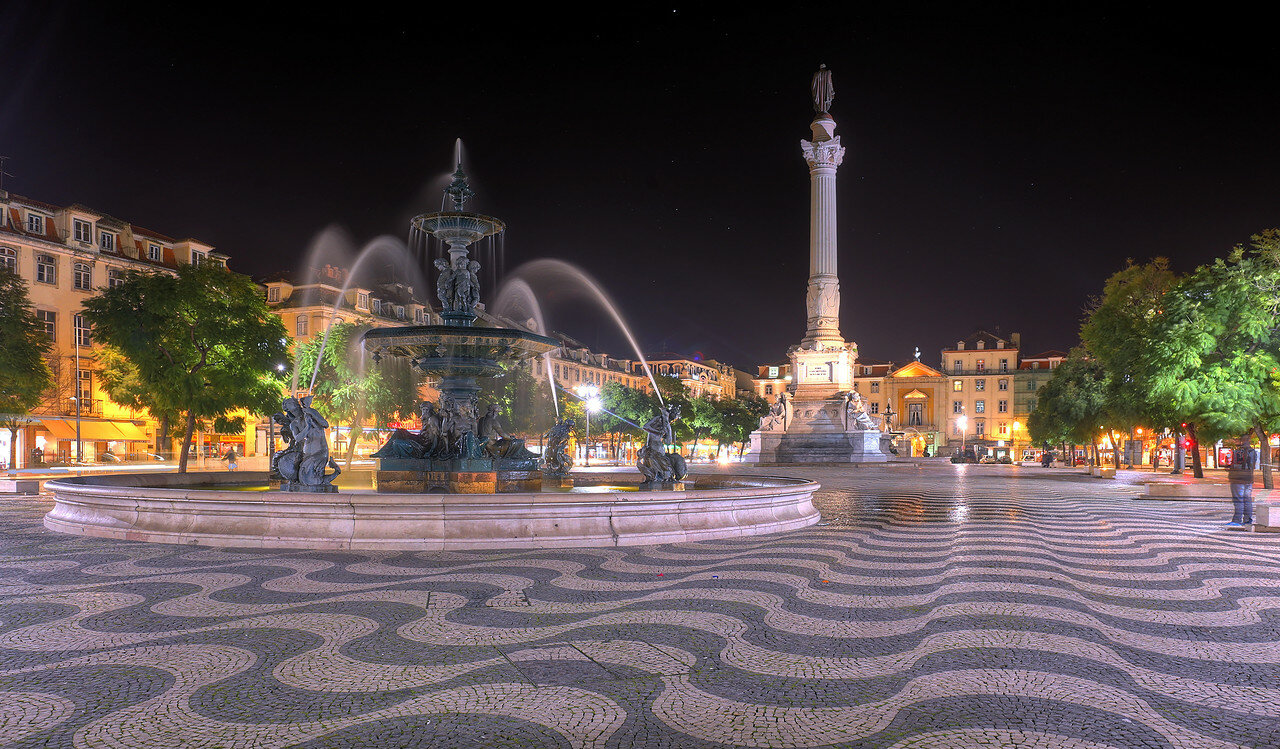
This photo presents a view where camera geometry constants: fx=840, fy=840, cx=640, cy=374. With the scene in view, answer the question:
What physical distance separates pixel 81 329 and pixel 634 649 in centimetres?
5336

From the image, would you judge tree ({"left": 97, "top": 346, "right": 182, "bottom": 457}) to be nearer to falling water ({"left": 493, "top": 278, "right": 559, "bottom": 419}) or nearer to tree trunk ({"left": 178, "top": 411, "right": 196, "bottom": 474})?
tree trunk ({"left": 178, "top": 411, "right": 196, "bottom": 474})

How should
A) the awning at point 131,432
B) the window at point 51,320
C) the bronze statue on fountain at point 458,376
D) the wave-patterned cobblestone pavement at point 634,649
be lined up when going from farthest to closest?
the awning at point 131,432 < the window at point 51,320 < the bronze statue on fountain at point 458,376 < the wave-patterned cobblestone pavement at point 634,649

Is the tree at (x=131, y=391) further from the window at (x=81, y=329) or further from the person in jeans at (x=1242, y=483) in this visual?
the person in jeans at (x=1242, y=483)

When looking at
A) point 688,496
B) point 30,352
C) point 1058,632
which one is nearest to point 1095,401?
point 688,496

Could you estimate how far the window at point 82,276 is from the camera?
1880 inches

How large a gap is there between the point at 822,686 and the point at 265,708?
2.96 metres

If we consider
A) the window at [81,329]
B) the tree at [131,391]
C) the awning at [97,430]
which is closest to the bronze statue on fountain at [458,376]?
the tree at [131,391]

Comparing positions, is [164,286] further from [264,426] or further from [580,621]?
[264,426]

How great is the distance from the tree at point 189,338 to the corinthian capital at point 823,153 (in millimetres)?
31321

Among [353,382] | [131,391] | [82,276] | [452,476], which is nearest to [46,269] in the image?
[82,276]

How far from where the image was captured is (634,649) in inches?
216

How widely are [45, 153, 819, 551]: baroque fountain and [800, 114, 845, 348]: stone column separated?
3025 cm

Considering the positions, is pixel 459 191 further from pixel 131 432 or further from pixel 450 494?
pixel 131 432

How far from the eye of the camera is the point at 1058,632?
238 inches
